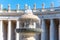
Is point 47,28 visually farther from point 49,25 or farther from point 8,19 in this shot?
point 8,19

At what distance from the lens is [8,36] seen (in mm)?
58062

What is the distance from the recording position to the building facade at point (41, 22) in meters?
54.3

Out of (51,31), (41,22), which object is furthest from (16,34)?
(51,31)

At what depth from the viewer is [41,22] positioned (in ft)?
183

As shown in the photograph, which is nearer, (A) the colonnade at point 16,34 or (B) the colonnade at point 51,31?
(B) the colonnade at point 51,31

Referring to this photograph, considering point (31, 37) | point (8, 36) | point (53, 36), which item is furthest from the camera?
point (8, 36)

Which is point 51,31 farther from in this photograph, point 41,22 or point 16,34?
point 16,34

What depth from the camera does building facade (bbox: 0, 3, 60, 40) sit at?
54256mm

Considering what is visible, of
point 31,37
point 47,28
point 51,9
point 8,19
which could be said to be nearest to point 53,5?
point 51,9

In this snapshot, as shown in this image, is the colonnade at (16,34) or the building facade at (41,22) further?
the colonnade at (16,34)

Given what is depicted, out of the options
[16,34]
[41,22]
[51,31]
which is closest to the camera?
[51,31]

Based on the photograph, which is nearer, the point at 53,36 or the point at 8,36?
the point at 53,36

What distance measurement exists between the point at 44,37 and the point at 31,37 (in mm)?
34637

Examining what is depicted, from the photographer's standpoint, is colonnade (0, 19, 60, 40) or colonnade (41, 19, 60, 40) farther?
colonnade (0, 19, 60, 40)
